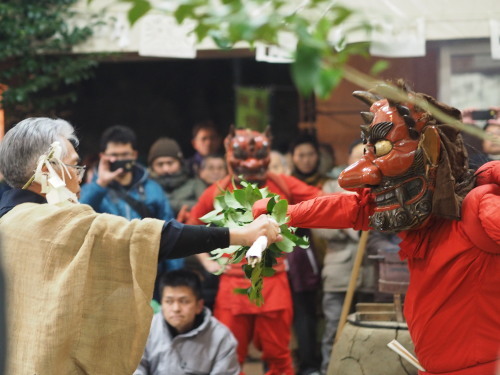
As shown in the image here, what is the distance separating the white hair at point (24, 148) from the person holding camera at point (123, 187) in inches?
86.8

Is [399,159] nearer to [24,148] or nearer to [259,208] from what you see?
[259,208]

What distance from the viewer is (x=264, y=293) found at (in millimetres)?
5926

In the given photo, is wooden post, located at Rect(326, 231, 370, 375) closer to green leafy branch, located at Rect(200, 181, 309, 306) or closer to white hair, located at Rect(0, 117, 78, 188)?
green leafy branch, located at Rect(200, 181, 309, 306)

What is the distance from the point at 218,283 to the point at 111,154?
1.21 metres

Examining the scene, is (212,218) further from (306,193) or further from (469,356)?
(306,193)

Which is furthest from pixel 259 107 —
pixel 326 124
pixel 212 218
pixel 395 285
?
pixel 212 218

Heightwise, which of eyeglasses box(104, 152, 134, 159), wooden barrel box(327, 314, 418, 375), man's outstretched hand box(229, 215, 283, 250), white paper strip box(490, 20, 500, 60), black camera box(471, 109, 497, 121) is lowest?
wooden barrel box(327, 314, 418, 375)

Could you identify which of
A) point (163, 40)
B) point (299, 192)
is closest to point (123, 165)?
point (163, 40)

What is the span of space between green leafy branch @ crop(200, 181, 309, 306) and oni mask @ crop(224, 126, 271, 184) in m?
→ 1.65

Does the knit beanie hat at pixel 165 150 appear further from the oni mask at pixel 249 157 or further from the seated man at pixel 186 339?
the seated man at pixel 186 339

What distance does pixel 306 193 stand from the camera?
5996 millimetres

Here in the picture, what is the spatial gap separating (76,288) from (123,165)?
9.33 feet

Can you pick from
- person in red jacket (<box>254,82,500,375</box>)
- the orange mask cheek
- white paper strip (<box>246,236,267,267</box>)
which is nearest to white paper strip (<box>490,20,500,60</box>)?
person in red jacket (<box>254,82,500,375</box>)

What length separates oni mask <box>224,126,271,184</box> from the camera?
6.00 meters
